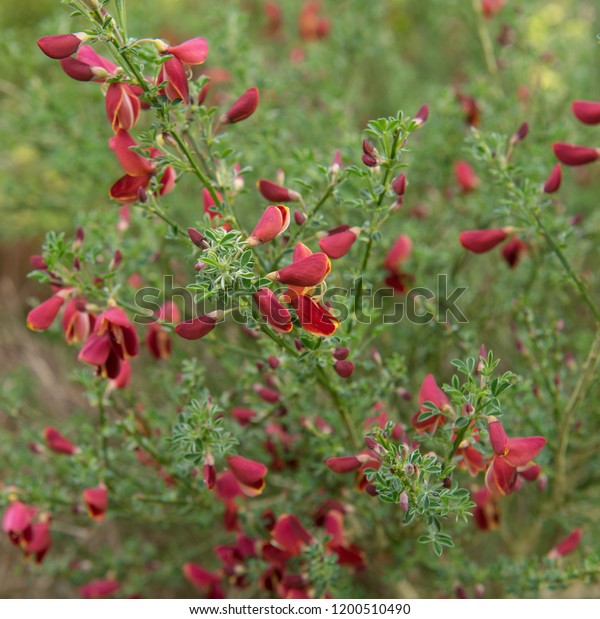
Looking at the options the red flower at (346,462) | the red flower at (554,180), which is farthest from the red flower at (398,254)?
the red flower at (346,462)

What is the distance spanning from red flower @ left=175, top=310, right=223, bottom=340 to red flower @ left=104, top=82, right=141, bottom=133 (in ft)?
1.25

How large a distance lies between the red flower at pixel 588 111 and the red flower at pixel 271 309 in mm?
788

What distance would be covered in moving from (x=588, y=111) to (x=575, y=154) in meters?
0.09

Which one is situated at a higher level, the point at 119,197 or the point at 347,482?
the point at 119,197

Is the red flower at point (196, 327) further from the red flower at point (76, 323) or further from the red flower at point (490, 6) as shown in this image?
the red flower at point (490, 6)

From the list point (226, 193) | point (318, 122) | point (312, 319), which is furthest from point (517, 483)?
point (318, 122)

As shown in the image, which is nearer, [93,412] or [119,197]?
[119,197]

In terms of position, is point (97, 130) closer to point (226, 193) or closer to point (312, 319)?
point (226, 193)

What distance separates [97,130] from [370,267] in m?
1.71

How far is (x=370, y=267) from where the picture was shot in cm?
184

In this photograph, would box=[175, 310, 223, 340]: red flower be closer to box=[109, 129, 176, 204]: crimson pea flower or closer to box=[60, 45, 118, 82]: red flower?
box=[109, 129, 176, 204]: crimson pea flower

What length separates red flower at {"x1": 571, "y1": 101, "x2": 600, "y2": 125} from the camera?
139 centimetres

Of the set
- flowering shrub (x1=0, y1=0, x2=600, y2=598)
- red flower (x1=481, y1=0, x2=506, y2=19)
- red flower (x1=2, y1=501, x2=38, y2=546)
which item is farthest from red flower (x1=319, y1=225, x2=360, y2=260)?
red flower (x1=481, y1=0, x2=506, y2=19)
